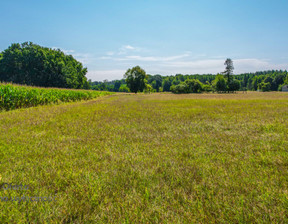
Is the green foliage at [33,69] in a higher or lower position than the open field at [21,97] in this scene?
higher

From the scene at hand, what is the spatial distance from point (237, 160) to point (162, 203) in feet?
6.73

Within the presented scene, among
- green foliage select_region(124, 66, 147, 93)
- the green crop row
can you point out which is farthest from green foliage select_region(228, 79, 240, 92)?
the green crop row

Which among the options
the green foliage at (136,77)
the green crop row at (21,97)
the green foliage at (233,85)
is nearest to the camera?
the green crop row at (21,97)

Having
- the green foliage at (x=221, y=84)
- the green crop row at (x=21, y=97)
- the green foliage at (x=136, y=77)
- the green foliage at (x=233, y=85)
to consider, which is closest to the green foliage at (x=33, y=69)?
the green foliage at (x=136, y=77)

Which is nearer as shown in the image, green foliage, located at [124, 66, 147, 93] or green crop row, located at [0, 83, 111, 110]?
green crop row, located at [0, 83, 111, 110]

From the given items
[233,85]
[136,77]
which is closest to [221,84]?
[233,85]

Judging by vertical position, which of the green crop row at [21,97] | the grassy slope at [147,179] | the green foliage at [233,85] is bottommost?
the grassy slope at [147,179]

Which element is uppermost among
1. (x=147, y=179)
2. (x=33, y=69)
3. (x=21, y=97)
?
(x=33, y=69)

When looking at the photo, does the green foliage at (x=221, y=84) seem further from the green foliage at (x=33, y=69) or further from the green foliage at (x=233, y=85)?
the green foliage at (x=33, y=69)

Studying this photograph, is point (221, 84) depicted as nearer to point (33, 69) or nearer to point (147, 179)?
point (33, 69)

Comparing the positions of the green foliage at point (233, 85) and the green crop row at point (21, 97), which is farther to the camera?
the green foliage at point (233, 85)

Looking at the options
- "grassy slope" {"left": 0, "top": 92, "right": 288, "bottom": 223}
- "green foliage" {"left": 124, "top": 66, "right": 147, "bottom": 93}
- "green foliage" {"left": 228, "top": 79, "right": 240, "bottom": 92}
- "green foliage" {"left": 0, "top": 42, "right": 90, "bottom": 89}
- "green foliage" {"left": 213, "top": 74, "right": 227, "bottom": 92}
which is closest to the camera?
"grassy slope" {"left": 0, "top": 92, "right": 288, "bottom": 223}

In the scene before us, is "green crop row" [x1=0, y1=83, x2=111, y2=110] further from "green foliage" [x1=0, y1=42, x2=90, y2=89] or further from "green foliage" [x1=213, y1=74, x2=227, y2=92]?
"green foliage" [x1=213, y1=74, x2=227, y2=92]

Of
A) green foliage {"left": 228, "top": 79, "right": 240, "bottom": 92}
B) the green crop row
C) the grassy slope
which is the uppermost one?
green foliage {"left": 228, "top": 79, "right": 240, "bottom": 92}
